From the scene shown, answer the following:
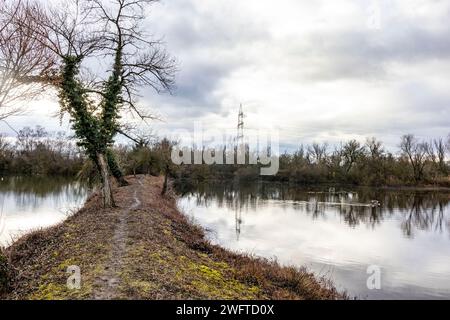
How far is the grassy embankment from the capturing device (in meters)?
7.13

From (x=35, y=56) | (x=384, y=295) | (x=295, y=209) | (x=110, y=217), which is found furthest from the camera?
(x=295, y=209)

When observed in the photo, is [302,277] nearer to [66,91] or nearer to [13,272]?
[13,272]

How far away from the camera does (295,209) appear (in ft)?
104

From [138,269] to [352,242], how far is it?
43.9ft

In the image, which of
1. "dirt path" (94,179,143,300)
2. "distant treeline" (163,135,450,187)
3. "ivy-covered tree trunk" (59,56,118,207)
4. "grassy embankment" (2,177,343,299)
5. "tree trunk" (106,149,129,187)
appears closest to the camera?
"dirt path" (94,179,143,300)

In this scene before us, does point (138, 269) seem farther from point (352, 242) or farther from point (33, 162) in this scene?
point (33, 162)

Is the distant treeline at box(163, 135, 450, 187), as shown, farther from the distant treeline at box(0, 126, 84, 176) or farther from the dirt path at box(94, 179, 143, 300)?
the dirt path at box(94, 179, 143, 300)

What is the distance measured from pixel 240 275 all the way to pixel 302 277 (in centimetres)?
184

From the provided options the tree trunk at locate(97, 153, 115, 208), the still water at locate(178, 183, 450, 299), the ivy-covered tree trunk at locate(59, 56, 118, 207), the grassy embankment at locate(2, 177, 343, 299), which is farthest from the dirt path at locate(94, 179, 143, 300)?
the still water at locate(178, 183, 450, 299)

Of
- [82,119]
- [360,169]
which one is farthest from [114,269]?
[360,169]

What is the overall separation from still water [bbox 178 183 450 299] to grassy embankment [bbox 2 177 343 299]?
269cm

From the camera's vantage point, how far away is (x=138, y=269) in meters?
7.96
